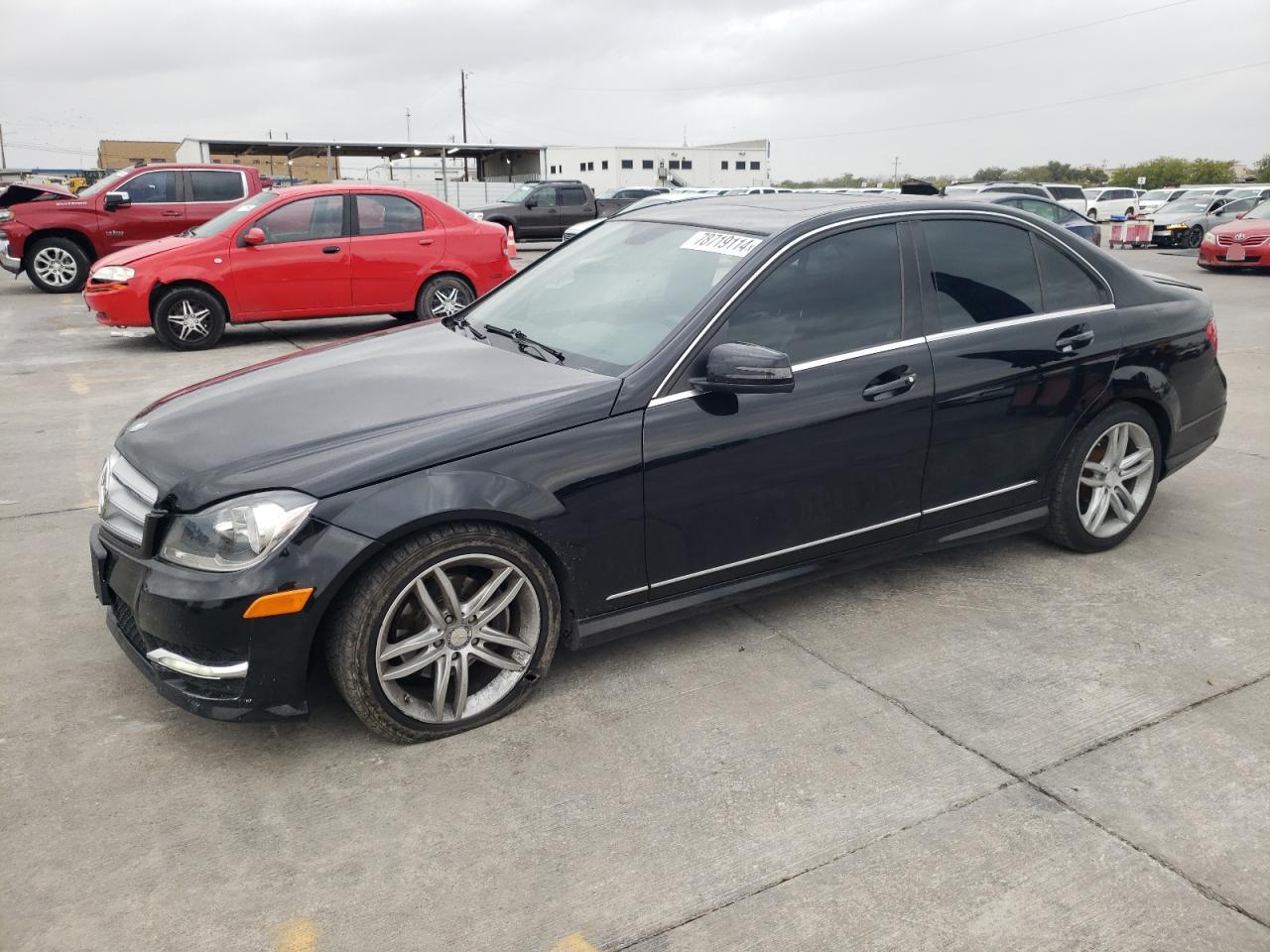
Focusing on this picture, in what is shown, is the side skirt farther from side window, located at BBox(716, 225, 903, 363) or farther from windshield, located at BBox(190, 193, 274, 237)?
windshield, located at BBox(190, 193, 274, 237)

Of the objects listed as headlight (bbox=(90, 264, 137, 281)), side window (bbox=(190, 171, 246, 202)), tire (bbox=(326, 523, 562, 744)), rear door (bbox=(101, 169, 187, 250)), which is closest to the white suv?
side window (bbox=(190, 171, 246, 202))

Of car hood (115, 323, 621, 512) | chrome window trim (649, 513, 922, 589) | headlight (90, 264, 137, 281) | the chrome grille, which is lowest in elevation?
chrome window trim (649, 513, 922, 589)

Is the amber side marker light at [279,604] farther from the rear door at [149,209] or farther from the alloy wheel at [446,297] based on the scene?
the rear door at [149,209]

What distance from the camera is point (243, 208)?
1034 centimetres

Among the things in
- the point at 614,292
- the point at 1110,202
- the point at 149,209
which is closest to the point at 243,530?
the point at 614,292

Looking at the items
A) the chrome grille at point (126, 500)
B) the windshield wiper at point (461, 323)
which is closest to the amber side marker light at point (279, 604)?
the chrome grille at point (126, 500)

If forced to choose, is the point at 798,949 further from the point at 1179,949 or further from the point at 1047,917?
the point at 1179,949

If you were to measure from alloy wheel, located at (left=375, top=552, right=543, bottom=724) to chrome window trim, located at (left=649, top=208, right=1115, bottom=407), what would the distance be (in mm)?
764

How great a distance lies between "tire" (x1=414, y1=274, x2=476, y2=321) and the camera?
35.2 feet

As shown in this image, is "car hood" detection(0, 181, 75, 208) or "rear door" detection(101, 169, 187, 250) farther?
"car hood" detection(0, 181, 75, 208)

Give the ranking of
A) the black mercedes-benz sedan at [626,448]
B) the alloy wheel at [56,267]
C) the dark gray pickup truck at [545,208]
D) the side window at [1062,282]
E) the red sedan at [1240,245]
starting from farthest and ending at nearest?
the dark gray pickup truck at [545,208] < the red sedan at [1240,245] < the alloy wheel at [56,267] < the side window at [1062,282] < the black mercedes-benz sedan at [626,448]

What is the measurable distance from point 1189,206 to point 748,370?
1075 inches

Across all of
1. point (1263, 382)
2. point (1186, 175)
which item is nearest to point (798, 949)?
point (1263, 382)

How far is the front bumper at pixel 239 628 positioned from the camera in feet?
9.29
